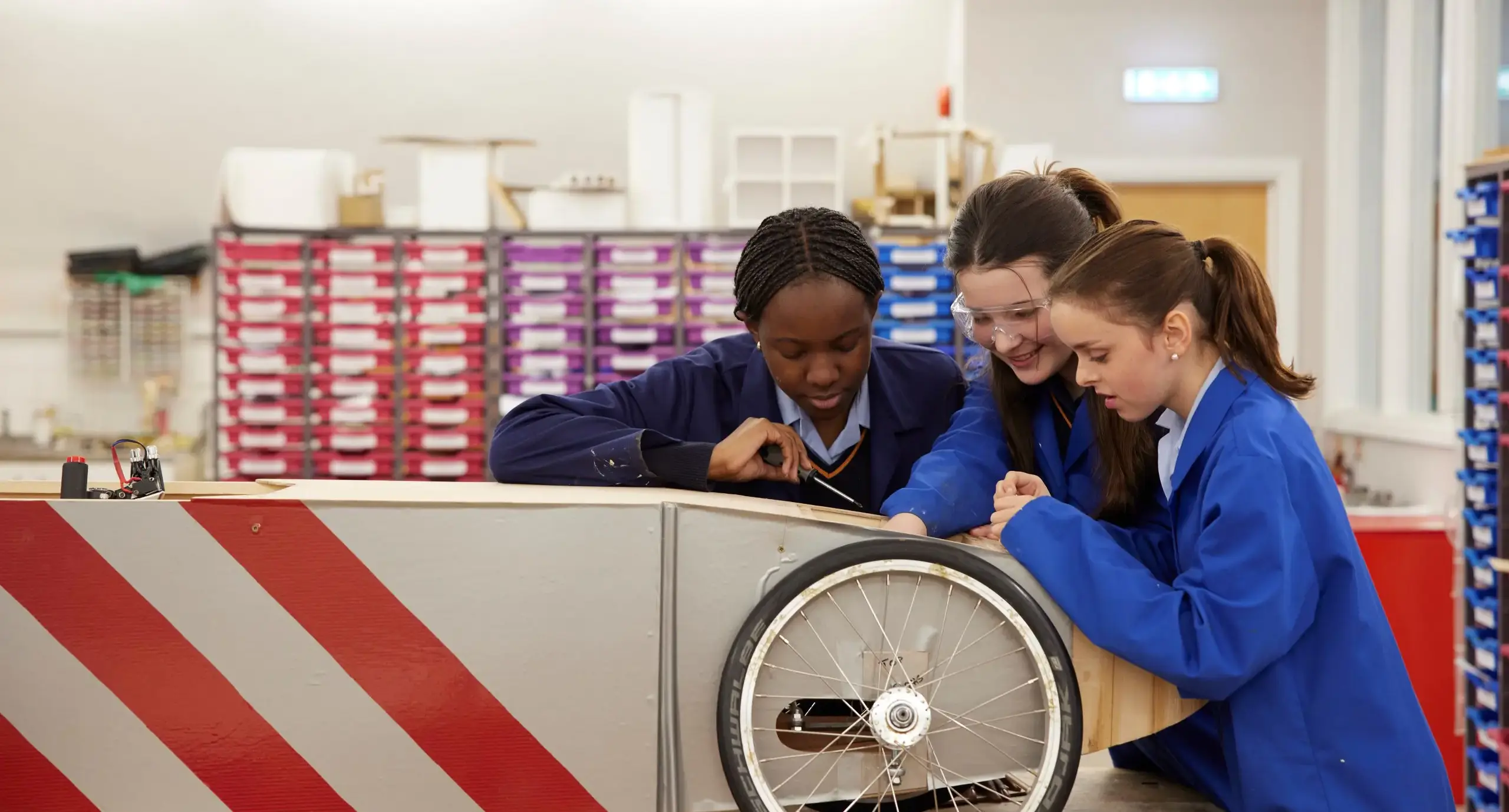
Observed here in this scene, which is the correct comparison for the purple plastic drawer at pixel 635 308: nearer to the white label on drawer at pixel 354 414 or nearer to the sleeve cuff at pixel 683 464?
the white label on drawer at pixel 354 414

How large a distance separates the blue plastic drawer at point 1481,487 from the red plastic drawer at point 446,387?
3500 millimetres

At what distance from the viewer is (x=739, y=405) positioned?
5.65ft

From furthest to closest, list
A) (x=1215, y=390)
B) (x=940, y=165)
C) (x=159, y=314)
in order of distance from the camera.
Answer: (x=159, y=314), (x=940, y=165), (x=1215, y=390)

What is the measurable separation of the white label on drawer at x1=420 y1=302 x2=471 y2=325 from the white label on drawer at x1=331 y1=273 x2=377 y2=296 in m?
0.22

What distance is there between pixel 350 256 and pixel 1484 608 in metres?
4.07

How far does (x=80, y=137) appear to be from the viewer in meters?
5.60

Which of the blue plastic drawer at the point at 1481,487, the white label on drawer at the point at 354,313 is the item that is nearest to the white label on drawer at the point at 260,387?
the white label on drawer at the point at 354,313

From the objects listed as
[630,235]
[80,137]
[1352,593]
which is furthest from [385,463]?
[1352,593]

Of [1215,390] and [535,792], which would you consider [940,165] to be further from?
[535,792]

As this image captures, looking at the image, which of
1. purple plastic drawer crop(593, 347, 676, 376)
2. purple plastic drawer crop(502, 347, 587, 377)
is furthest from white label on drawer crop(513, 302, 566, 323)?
purple plastic drawer crop(593, 347, 676, 376)

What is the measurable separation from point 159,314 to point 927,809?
5.18 m

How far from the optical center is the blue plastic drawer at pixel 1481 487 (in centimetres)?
267

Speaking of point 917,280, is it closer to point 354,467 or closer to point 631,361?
point 631,361

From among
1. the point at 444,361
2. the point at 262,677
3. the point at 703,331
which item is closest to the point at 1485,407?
the point at 262,677
